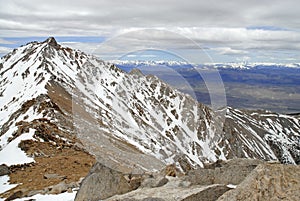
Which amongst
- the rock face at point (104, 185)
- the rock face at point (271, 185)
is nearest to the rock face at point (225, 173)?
the rock face at point (104, 185)

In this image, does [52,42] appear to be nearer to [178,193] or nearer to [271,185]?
[178,193]

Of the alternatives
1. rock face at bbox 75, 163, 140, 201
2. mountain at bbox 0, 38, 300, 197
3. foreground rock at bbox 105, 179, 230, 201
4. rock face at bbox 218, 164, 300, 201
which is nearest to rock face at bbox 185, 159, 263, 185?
foreground rock at bbox 105, 179, 230, 201

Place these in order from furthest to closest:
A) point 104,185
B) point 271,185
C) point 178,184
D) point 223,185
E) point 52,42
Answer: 1. point 52,42
2. point 104,185
3. point 178,184
4. point 223,185
5. point 271,185

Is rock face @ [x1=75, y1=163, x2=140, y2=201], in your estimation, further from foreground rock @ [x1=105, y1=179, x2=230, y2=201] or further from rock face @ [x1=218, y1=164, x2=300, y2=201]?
rock face @ [x1=218, y1=164, x2=300, y2=201]

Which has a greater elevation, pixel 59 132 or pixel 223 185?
pixel 223 185

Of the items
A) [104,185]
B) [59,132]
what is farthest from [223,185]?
[59,132]

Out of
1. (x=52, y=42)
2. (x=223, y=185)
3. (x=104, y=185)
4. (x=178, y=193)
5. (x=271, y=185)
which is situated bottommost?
(x=104, y=185)
